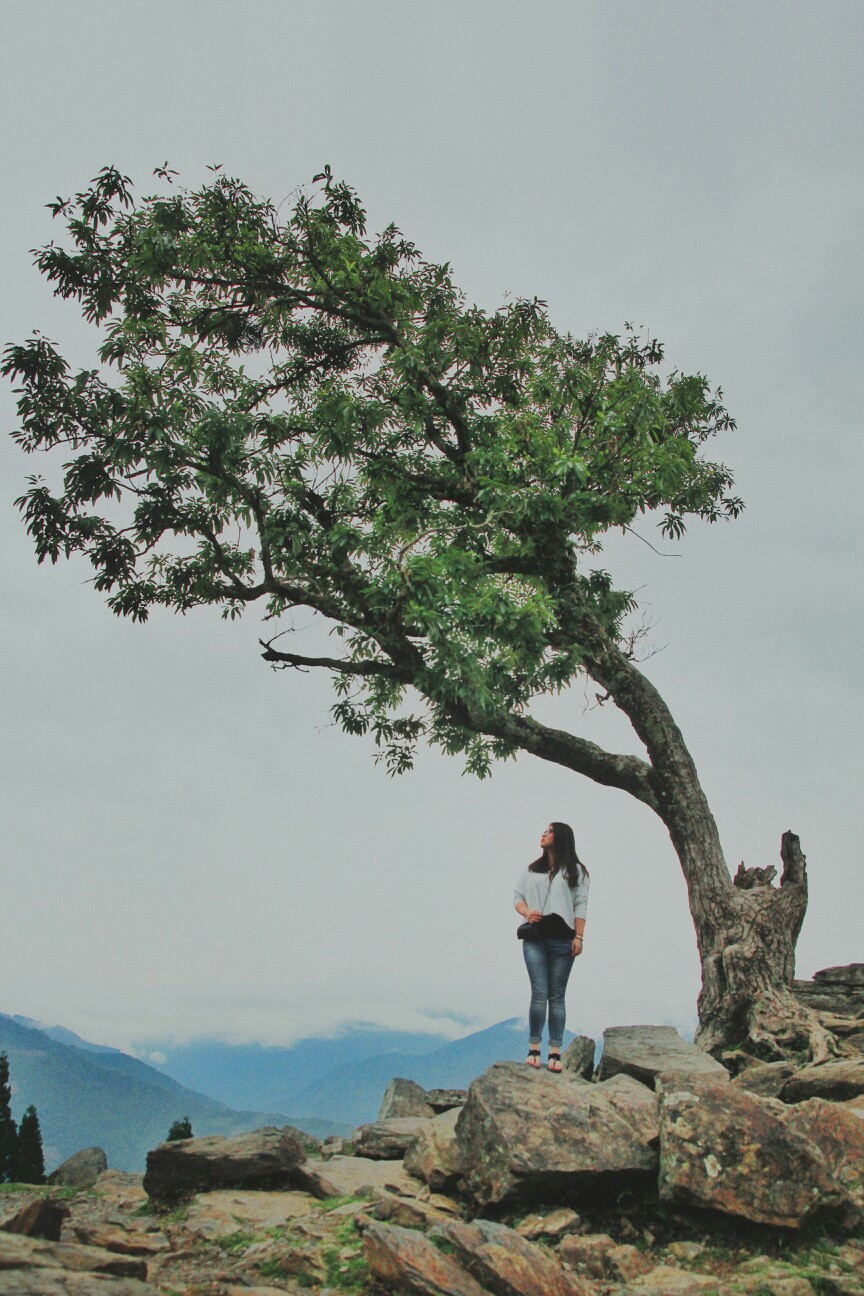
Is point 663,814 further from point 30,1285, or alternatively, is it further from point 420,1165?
point 30,1285

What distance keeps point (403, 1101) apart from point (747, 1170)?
8.72 m

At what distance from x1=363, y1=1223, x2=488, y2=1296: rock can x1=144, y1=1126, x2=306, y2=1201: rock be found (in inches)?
147

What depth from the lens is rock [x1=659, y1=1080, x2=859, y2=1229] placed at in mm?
7277

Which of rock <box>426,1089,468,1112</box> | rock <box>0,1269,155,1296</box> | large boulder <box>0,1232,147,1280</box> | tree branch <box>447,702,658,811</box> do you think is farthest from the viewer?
tree branch <box>447,702,658,811</box>

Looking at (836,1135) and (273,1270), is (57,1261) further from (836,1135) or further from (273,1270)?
(836,1135)

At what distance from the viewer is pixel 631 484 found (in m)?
16.9

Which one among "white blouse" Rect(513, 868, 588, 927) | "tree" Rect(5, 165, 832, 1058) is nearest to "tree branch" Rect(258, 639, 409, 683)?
"tree" Rect(5, 165, 832, 1058)

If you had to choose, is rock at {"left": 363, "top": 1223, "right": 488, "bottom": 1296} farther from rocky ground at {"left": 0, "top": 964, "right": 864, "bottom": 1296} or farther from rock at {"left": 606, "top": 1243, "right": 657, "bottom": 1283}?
rock at {"left": 606, "top": 1243, "right": 657, "bottom": 1283}

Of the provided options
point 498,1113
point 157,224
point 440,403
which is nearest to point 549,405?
point 440,403

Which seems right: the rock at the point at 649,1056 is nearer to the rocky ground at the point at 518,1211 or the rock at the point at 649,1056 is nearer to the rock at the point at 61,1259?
the rocky ground at the point at 518,1211

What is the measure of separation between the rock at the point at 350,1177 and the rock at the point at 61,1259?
10.8 feet

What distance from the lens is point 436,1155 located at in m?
9.21

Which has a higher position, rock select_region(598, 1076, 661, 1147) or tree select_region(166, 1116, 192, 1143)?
rock select_region(598, 1076, 661, 1147)

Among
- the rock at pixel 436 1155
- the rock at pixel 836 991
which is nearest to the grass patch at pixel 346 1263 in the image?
the rock at pixel 436 1155
